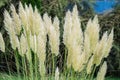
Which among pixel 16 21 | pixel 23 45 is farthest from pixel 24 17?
pixel 23 45

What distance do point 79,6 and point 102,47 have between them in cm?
494

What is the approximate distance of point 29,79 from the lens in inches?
136

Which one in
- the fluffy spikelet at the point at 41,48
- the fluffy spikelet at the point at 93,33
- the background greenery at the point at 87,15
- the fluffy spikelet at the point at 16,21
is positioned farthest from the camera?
the background greenery at the point at 87,15

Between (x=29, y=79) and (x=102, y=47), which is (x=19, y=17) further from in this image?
(x=102, y=47)

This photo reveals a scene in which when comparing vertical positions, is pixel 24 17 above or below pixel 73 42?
above

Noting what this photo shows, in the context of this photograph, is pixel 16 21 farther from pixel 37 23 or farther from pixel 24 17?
pixel 37 23

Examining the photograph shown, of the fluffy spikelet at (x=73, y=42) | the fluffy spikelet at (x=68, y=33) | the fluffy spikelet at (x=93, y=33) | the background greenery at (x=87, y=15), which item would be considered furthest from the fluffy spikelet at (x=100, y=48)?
the background greenery at (x=87, y=15)

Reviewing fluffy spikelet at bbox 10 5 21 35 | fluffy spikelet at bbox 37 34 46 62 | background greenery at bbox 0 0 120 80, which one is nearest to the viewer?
fluffy spikelet at bbox 37 34 46 62

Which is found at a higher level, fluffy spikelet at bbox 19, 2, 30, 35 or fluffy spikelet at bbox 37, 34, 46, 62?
fluffy spikelet at bbox 19, 2, 30, 35

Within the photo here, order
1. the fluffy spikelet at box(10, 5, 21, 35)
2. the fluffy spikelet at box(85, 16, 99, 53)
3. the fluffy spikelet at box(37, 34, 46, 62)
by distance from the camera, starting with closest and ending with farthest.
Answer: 1. the fluffy spikelet at box(37, 34, 46, 62)
2. the fluffy spikelet at box(85, 16, 99, 53)
3. the fluffy spikelet at box(10, 5, 21, 35)

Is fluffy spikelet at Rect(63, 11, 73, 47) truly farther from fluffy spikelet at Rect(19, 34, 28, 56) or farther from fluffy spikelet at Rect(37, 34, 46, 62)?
fluffy spikelet at Rect(19, 34, 28, 56)

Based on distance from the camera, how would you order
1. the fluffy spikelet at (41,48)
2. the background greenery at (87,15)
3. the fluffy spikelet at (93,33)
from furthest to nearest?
the background greenery at (87,15)
the fluffy spikelet at (93,33)
the fluffy spikelet at (41,48)

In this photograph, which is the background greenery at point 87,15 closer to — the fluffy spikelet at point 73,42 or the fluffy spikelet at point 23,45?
the fluffy spikelet at point 23,45

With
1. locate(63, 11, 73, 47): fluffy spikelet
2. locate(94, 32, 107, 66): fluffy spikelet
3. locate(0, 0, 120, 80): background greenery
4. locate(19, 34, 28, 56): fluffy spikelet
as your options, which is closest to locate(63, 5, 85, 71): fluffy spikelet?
locate(63, 11, 73, 47): fluffy spikelet
